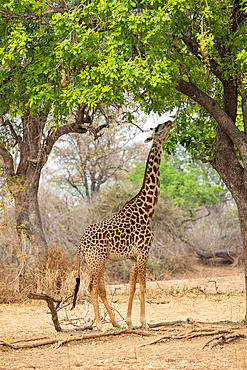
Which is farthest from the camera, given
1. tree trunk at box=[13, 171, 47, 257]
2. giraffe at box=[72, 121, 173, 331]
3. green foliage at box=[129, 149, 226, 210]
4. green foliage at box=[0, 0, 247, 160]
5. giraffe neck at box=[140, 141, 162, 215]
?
green foliage at box=[129, 149, 226, 210]

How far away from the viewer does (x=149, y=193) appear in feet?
25.1

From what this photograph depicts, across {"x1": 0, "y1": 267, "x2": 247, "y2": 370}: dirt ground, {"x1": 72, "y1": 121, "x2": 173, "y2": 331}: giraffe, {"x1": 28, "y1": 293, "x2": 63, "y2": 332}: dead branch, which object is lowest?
{"x1": 0, "y1": 267, "x2": 247, "y2": 370}: dirt ground

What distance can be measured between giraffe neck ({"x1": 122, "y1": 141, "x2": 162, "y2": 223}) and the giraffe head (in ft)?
0.33

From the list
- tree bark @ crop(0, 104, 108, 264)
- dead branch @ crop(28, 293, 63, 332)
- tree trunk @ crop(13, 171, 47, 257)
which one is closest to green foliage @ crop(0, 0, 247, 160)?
dead branch @ crop(28, 293, 63, 332)

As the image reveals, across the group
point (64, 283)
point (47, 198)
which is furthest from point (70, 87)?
point (47, 198)

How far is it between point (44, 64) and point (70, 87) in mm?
712

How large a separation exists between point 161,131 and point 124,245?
1.95m

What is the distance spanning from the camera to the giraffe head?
7.63 metres

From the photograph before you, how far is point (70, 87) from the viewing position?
712 centimetres

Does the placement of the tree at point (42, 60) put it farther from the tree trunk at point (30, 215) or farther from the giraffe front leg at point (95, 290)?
the tree trunk at point (30, 215)

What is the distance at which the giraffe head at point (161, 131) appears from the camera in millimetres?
7633

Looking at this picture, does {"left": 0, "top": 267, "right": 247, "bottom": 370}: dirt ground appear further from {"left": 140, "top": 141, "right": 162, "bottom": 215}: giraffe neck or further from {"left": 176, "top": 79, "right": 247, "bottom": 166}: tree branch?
{"left": 176, "top": 79, "right": 247, "bottom": 166}: tree branch

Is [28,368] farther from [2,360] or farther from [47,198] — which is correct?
[47,198]

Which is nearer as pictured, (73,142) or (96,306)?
(96,306)
